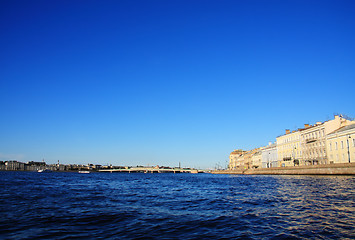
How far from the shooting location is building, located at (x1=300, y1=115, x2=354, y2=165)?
71.5m

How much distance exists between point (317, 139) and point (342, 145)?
1330cm

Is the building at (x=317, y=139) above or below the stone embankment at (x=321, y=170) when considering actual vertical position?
above

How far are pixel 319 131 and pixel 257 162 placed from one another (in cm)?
5570

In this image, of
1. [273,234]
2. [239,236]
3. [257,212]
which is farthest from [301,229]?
[257,212]

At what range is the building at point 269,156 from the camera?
106 meters

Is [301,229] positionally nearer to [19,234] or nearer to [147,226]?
[147,226]

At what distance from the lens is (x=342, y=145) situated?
205 ft

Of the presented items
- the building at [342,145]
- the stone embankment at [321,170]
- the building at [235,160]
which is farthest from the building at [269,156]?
the building at [235,160]

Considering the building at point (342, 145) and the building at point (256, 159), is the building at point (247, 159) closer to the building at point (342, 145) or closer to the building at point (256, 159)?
the building at point (256, 159)

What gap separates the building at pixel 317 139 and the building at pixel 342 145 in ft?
8.99

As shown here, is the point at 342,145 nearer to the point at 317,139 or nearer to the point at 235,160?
the point at 317,139

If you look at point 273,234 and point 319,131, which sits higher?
point 319,131

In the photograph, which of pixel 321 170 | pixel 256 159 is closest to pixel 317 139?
pixel 321 170

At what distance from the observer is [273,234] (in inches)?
400
